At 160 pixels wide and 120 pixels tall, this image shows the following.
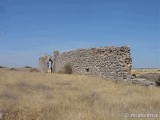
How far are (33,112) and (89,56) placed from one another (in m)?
14.8

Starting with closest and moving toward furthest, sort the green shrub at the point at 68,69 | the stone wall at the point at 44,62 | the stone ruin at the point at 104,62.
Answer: the stone ruin at the point at 104,62, the green shrub at the point at 68,69, the stone wall at the point at 44,62

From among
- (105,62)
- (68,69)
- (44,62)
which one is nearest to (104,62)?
(105,62)

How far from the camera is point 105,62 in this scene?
20219mm

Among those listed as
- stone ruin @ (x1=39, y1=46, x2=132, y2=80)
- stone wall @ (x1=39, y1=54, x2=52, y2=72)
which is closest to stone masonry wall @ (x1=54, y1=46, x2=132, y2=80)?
stone ruin @ (x1=39, y1=46, x2=132, y2=80)

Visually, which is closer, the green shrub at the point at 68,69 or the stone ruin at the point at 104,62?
the stone ruin at the point at 104,62

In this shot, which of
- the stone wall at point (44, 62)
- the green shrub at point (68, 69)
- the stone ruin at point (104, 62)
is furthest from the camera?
the stone wall at point (44, 62)

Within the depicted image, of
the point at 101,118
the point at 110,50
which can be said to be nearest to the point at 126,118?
the point at 101,118

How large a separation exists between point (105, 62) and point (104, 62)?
0.12 meters

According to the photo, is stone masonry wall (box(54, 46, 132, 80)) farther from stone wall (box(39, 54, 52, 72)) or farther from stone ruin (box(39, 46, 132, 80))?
stone wall (box(39, 54, 52, 72))

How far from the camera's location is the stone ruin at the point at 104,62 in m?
A: 19.0

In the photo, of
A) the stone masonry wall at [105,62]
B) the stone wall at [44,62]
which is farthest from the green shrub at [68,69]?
the stone wall at [44,62]

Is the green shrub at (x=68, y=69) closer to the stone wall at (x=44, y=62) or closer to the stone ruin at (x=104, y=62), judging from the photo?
the stone ruin at (x=104, y=62)

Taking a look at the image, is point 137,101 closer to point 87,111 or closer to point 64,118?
point 87,111

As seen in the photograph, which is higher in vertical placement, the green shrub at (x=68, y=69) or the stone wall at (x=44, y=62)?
the stone wall at (x=44, y=62)
